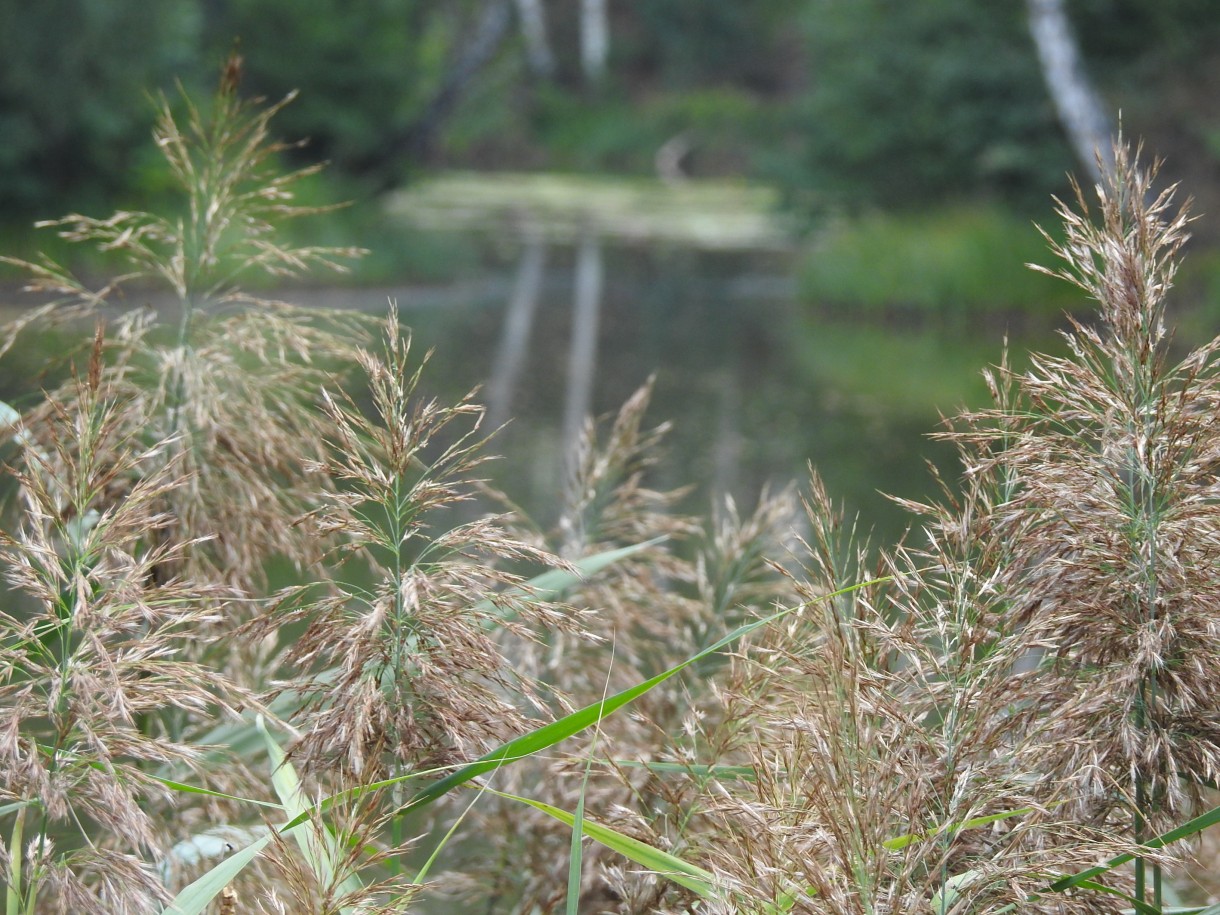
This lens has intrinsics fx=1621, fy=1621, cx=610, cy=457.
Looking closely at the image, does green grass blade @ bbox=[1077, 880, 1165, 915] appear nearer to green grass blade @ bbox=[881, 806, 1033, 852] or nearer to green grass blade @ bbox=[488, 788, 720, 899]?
green grass blade @ bbox=[881, 806, 1033, 852]

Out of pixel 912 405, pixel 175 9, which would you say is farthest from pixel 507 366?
pixel 175 9

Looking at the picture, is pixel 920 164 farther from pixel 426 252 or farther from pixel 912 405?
pixel 912 405

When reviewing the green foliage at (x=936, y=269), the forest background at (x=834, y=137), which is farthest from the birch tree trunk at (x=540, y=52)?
the green foliage at (x=936, y=269)

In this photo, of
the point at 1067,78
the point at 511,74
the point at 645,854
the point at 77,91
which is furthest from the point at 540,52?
the point at 645,854

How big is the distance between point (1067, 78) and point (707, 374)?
191 inches

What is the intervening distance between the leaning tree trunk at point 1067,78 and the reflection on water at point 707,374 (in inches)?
76.2

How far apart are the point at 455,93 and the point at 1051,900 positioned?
17.7 metres

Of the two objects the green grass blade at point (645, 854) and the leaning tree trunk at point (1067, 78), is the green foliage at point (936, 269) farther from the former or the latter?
the green grass blade at point (645, 854)

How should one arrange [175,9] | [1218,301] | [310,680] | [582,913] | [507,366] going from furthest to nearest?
1. [175,9]
2. [1218,301]
3. [507,366]
4. [582,913]
5. [310,680]

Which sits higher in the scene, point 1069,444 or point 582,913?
point 1069,444

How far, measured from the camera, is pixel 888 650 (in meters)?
2.03

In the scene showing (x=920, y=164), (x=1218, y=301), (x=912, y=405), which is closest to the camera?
(x=912, y=405)

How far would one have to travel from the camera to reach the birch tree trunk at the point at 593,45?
3878 centimetres

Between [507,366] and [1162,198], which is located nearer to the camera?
[1162,198]
